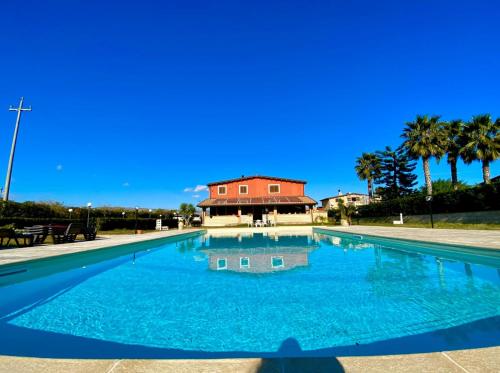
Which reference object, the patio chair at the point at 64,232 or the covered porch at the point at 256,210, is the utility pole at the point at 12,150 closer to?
the patio chair at the point at 64,232

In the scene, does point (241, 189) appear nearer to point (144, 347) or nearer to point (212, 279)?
point (212, 279)

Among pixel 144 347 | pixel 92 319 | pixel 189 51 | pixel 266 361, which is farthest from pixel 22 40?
pixel 266 361

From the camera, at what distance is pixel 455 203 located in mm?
23000

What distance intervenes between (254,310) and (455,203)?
25128 mm

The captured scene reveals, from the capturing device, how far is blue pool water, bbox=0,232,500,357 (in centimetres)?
322

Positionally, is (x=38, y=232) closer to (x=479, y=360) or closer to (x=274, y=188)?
(x=479, y=360)

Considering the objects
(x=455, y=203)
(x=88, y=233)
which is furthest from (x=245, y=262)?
(x=455, y=203)

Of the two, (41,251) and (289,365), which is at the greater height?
Result: (41,251)

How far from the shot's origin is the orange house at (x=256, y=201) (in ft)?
108

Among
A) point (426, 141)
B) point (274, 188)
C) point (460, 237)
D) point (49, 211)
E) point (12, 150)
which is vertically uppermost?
point (426, 141)

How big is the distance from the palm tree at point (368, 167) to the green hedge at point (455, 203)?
10.9 meters

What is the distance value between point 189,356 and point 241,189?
110 feet

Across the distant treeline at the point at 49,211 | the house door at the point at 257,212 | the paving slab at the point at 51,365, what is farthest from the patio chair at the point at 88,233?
the house door at the point at 257,212

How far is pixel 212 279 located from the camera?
6.75 metres
